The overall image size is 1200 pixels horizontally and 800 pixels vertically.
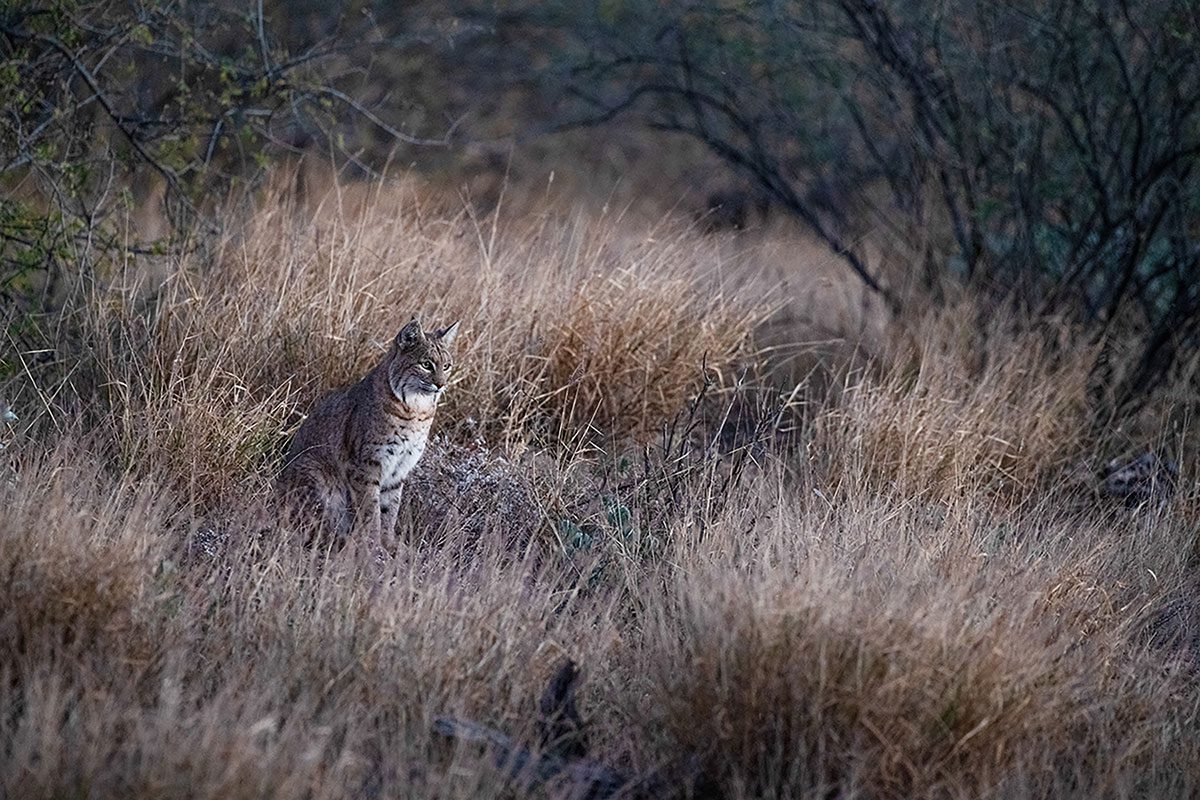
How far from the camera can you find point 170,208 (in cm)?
788

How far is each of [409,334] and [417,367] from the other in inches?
5.4

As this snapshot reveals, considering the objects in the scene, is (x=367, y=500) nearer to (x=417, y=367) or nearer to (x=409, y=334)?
(x=417, y=367)

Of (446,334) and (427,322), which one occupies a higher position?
(446,334)

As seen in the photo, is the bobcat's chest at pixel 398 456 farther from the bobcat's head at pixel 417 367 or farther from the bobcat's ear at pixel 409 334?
the bobcat's ear at pixel 409 334

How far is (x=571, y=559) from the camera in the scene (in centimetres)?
575

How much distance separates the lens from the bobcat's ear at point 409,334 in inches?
234

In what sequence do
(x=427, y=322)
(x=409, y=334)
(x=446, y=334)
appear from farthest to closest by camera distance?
(x=427, y=322), (x=446, y=334), (x=409, y=334)

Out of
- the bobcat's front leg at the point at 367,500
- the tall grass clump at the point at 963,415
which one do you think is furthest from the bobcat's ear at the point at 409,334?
the tall grass clump at the point at 963,415

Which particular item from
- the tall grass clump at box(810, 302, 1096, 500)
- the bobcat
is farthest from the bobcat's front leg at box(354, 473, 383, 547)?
the tall grass clump at box(810, 302, 1096, 500)

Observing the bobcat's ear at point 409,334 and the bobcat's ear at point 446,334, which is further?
the bobcat's ear at point 446,334

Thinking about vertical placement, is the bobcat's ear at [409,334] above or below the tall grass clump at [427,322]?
above

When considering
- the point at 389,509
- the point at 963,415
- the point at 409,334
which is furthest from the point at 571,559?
the point at 963,415

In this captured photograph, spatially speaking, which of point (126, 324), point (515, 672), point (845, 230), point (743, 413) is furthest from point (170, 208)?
point (845, 230)

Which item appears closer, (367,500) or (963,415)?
(367,500)
